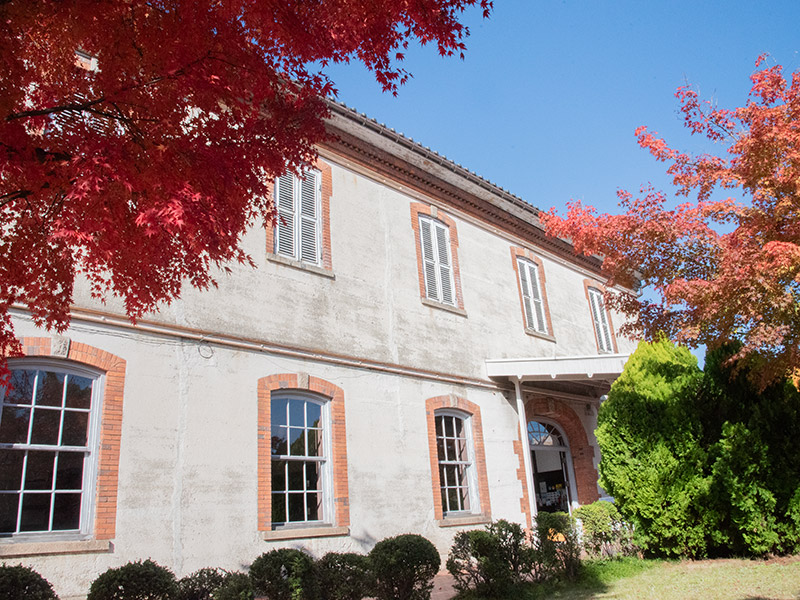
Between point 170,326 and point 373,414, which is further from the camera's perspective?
point 373,414

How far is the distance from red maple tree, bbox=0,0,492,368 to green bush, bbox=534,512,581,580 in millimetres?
6958

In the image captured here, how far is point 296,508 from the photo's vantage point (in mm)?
9109

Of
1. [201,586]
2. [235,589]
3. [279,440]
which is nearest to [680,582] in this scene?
[279,440]

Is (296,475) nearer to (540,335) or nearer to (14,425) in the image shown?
(14,425)

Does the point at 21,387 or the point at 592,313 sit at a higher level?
the point at 592,313

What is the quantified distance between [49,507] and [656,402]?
9.26 metres

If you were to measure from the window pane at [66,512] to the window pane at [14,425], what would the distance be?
78cm

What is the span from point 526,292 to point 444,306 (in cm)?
363

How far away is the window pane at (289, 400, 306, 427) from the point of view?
9.50 metres

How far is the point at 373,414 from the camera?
10469 millimetres

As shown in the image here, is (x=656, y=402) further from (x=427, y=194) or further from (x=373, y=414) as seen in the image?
(x=427, y=194)

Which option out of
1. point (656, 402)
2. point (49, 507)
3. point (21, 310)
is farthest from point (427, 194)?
point (49, 507)

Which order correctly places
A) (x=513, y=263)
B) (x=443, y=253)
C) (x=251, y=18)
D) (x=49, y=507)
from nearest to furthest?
(x=251, y=18) → (x=49, y=507) → (x=443, y=253) → (x=513, y=263)

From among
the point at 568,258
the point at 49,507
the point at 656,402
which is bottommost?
the point at 49,507
